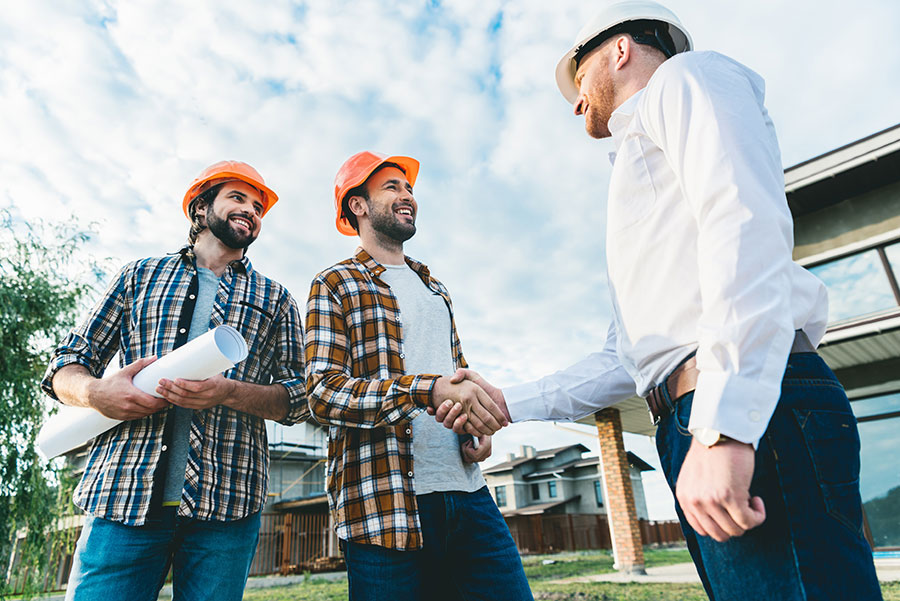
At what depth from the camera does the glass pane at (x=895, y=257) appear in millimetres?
8945

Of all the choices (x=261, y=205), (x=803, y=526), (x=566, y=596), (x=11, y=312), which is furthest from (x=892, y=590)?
(x=11, y=312)

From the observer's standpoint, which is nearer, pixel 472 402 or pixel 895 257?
pixel 472 402

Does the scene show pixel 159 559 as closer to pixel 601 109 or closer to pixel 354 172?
pixel 354 172

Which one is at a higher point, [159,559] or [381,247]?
[381,247]

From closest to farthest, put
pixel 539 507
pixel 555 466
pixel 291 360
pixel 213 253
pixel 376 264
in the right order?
1. pixel 376 264
2. pixel 291 360
3. pixel 213 253
4. pixel 539 507
5. pixel 555 466

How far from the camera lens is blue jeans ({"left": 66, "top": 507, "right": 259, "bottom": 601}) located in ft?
6.10

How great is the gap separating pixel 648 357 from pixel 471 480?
3.41 ft

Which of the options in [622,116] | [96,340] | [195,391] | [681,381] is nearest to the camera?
[681,381]

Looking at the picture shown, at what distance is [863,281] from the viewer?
9.29 metres

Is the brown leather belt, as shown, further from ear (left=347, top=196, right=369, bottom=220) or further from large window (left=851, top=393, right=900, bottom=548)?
large window (left=851, top=393, right=900, bottom=548)

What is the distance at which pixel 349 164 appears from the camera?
2.81 metres

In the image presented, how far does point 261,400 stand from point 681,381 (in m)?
1.65

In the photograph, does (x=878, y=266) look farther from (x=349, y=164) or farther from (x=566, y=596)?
(x=349, y=164)

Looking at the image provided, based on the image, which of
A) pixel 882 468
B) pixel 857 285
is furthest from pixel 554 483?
pixel 857 285
